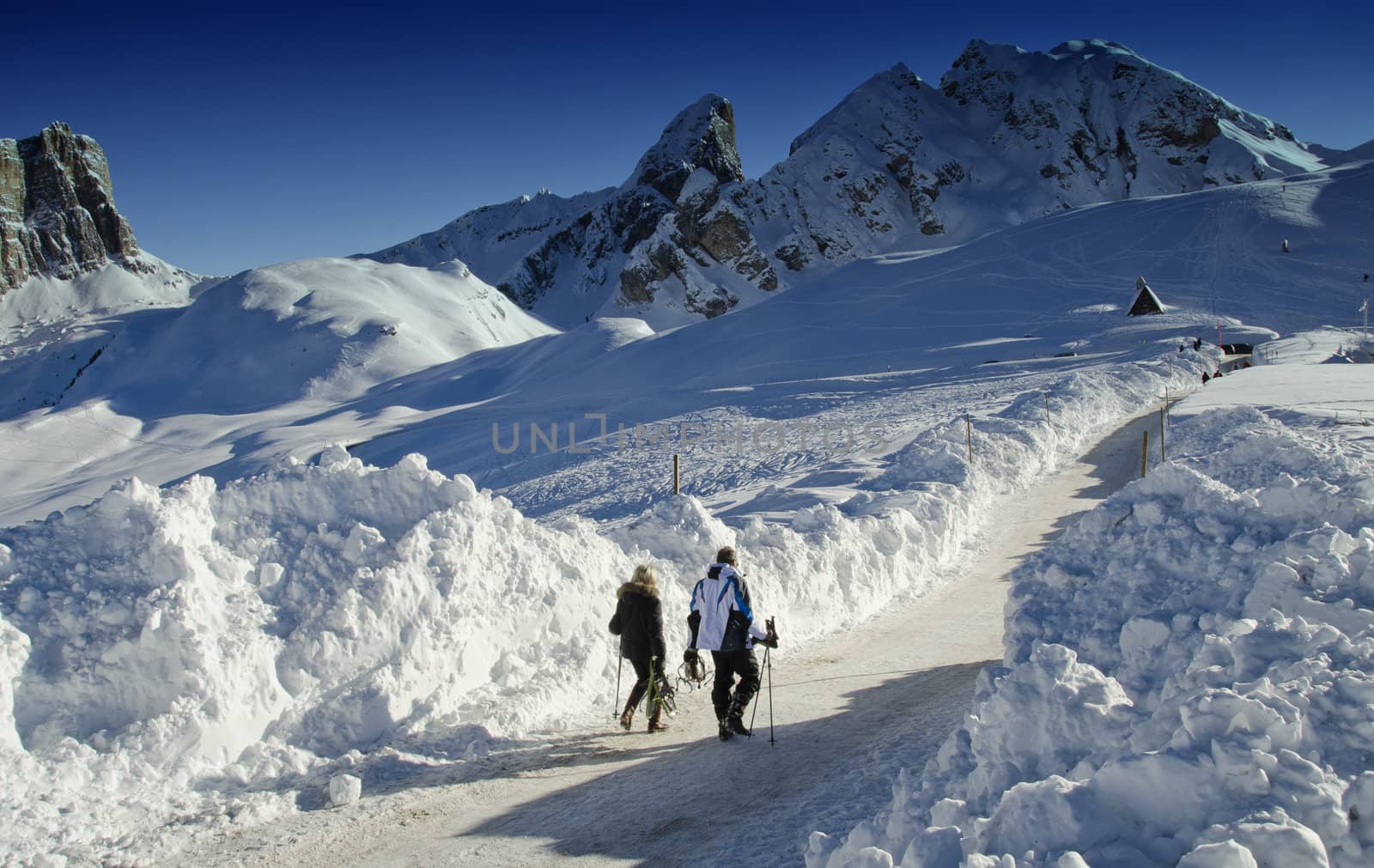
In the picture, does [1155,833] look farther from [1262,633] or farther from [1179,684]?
[1262,633]

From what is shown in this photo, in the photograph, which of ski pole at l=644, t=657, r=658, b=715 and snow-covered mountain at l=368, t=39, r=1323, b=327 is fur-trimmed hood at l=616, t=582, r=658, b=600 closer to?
ski pole at l=644, t=657, r=658, b=715

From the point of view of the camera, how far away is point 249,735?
614cm

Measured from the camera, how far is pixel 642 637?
23.9ft

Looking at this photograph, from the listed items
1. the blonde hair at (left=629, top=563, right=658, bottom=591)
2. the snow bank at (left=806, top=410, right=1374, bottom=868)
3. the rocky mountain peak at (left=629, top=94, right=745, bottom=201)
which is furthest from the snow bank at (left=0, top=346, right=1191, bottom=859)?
the rocky mountain peak at (left=629, top=94, right=745, bottom=201)

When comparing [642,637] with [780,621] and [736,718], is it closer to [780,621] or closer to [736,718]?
[736,718]

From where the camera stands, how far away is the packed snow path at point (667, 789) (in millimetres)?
5117

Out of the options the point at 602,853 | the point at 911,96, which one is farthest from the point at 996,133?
the point at 602,853

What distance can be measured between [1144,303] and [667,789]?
48825 millimetres

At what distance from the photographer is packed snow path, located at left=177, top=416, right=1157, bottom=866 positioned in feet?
16.8

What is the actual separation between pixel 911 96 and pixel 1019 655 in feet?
567

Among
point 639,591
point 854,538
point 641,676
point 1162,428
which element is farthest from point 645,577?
point 1162,428

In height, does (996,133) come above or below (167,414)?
above

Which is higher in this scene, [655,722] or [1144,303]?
[1144,303]

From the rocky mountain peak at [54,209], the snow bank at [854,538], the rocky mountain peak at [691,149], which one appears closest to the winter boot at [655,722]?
the snow bank at [854,538]
